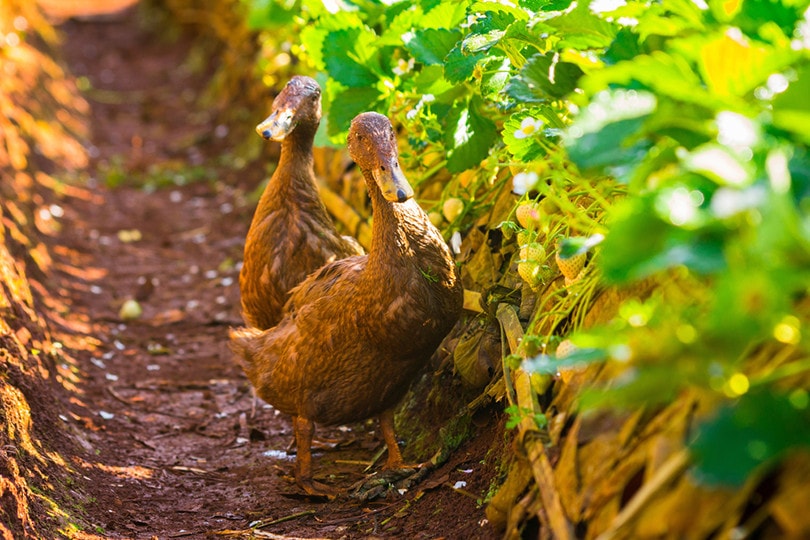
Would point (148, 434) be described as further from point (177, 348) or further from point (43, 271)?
point (43, 271)

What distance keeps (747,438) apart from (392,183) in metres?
1.73

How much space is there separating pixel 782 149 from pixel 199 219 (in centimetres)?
570

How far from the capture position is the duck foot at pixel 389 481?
10.8 ft

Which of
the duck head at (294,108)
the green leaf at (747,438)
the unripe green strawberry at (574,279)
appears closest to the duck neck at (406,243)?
the unripe green strawberry at (574,279)

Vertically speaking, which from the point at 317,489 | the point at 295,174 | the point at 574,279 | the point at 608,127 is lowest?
the point at 317,489

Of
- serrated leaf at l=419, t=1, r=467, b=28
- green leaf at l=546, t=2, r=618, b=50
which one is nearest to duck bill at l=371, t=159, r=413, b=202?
green leaf at l=546, t=2, r=618, b=50

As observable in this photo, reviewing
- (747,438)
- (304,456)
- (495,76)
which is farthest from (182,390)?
(747,438)

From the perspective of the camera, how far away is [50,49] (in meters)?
10.4

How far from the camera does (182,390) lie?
4.64 m

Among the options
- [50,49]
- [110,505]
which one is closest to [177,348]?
[110,505]

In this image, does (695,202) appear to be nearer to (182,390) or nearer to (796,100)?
(796,100)

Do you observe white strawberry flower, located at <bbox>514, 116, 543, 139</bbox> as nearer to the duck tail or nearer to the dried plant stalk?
the dried plant stalk

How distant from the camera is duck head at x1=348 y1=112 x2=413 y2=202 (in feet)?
9.99

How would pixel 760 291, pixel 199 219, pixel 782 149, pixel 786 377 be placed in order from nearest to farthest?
1. pixel 760 291
2. pixel 782 149
3. pixel 786 377
4. pixel 199 219
